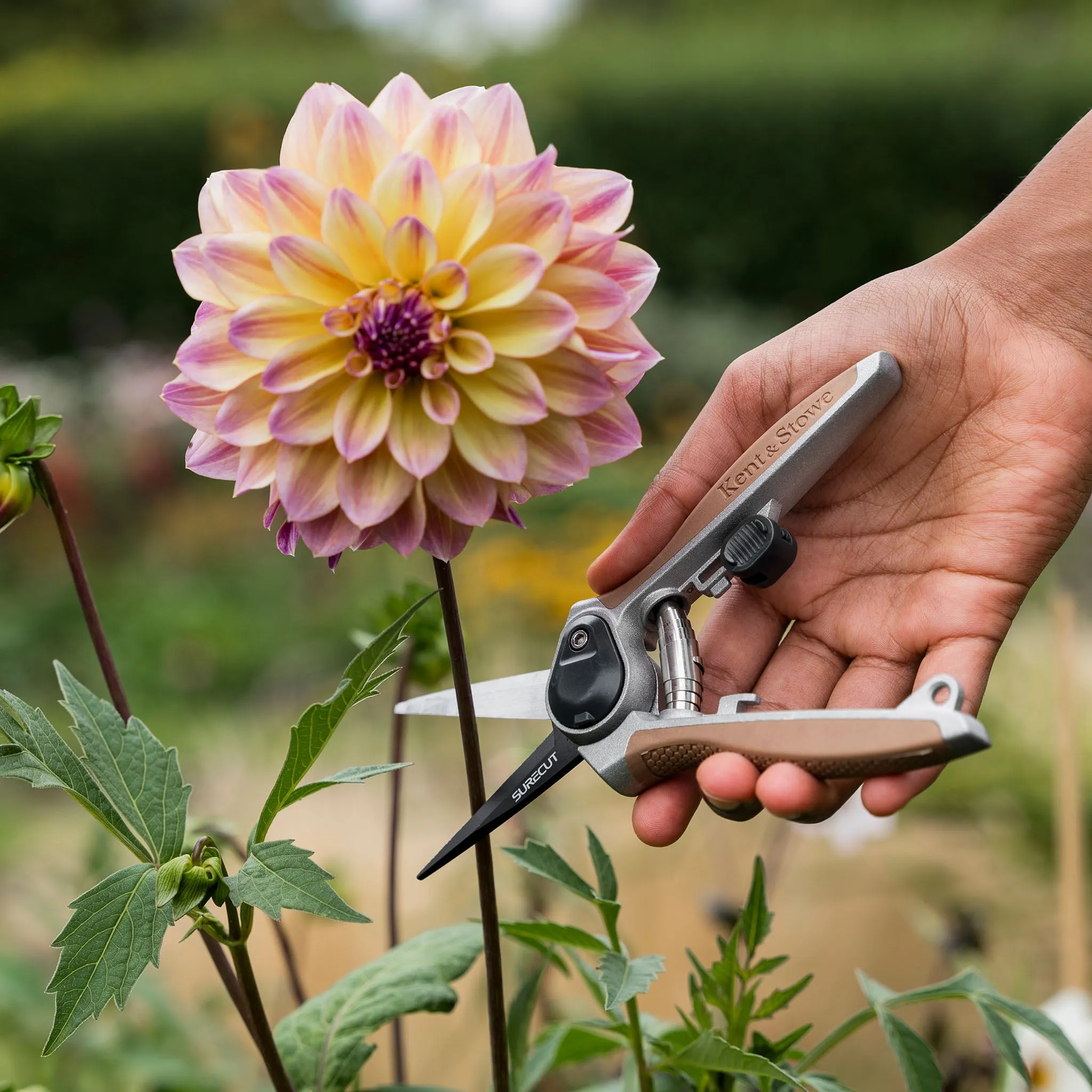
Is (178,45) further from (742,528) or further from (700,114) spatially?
(742,528)

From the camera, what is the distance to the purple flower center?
667 mm

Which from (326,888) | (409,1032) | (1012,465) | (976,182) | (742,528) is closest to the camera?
(326,888)

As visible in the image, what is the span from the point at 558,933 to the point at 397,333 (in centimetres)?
41

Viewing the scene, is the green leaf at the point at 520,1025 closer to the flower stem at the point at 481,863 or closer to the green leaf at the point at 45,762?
the flower stem at the point at 481,863

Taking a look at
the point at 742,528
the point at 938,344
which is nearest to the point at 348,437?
the point at 742,528

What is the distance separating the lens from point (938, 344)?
107 centimetres

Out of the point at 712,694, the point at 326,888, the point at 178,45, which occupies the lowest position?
the point at 326,888

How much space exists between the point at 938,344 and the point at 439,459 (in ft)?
2.02

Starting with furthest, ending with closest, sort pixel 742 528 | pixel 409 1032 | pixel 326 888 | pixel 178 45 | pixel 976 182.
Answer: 1. pixel 178 45
2. pixel 976 182
3. pixel 409 1032
4. pixel 742 528
5. pixel 326 888

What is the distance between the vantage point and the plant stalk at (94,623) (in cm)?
74

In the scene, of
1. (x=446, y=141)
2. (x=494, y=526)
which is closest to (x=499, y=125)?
(x=446, y=141)

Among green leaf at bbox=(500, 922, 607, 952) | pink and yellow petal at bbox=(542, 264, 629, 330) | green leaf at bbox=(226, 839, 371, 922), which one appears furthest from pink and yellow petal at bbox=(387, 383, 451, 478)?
green leaf at bbox=(500, 922, 607, 952)

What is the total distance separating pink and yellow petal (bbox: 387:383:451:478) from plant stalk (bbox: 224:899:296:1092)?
0.27 meters

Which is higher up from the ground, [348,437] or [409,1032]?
[348,437]
